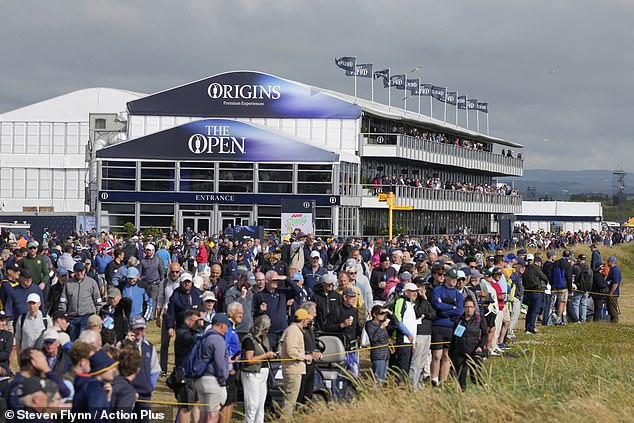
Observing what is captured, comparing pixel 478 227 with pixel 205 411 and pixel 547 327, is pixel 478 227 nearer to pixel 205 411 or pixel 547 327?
pixel 547 327

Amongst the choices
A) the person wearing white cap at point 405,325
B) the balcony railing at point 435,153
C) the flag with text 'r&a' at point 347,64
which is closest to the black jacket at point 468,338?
the person wearing white cap at point 405,325

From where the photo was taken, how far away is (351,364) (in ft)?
49.5

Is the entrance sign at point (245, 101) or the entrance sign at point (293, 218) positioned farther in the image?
the entrance sign at point (245, 101)

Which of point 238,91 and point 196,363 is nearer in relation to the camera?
point 196,363

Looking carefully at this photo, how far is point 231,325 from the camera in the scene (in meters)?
13.5

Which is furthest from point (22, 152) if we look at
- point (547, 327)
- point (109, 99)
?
point (547, 327)

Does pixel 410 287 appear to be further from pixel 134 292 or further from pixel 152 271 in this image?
pixel 152 271

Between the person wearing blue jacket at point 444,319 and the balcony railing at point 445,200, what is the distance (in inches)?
1958

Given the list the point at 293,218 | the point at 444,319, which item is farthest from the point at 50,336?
the point at 293,218

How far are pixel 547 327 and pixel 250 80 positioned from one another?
146ft

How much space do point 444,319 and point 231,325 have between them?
446 centimetres

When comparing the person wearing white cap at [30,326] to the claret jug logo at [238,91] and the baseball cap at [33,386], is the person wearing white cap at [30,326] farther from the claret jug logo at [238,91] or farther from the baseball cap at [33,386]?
the claret jug logo at [238,91]

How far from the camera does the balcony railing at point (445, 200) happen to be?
222 ft

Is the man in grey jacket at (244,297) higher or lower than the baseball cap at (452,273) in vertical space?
lower
